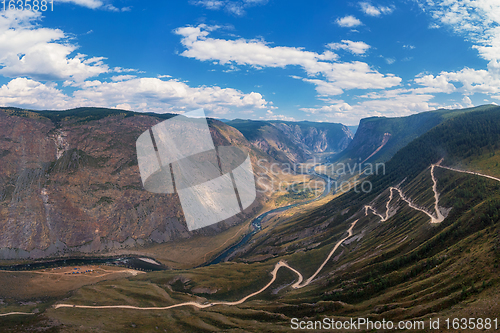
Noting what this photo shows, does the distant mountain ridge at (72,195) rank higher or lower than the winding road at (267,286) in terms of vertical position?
higher

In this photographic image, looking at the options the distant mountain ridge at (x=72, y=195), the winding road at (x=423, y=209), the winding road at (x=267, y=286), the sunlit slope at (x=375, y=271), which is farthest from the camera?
the distant mountain ridge at (x=72, y=195)

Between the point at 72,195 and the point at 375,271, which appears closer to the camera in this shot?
the point at 375,271

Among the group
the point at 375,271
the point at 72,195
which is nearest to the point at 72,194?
the point at 72,195

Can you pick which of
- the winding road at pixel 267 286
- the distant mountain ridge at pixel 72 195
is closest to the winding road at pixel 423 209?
the winding road at pixel 267 286

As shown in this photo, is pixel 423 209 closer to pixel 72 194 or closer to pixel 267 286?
pixel 267 286

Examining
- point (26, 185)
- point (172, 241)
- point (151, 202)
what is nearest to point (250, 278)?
point (172, 241)

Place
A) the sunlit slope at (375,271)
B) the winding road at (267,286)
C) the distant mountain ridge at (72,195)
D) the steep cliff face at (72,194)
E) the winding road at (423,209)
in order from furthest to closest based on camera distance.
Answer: the steep cliff face at (72,194) → the distant mountain ridge at (72,195) → the winding road at (423,209) → the winding road at (267,286) → the sunlit slope at (375,271)

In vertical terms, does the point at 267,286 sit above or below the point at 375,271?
below

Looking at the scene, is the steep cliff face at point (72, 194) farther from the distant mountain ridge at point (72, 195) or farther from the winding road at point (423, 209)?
the winding road at point (423, 209)
